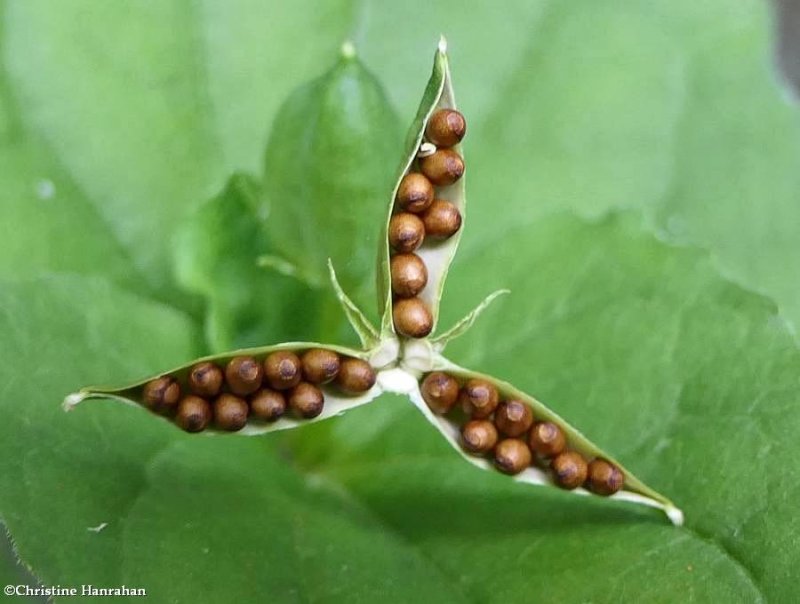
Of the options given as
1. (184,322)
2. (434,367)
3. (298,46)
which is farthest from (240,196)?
(434,367)

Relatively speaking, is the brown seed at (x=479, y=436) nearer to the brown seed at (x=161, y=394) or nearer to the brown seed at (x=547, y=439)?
the brown seed at (x=547, y=439)

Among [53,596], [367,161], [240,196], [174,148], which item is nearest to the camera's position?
[53,596]

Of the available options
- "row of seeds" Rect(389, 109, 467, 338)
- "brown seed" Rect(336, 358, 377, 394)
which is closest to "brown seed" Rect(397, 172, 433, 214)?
"row of seeds" Rect(389, 109, 467, 338)

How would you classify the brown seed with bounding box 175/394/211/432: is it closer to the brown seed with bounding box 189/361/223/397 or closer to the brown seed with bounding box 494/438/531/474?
the brown seed with bounding box 189/361/223/397

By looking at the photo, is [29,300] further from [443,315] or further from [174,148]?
[443,315]

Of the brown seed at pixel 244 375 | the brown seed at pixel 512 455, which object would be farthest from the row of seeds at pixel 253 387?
the brown seed at pixel 512 455

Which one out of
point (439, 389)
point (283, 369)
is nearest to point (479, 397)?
point (439, 389)

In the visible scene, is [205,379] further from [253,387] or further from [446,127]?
[446,127]
